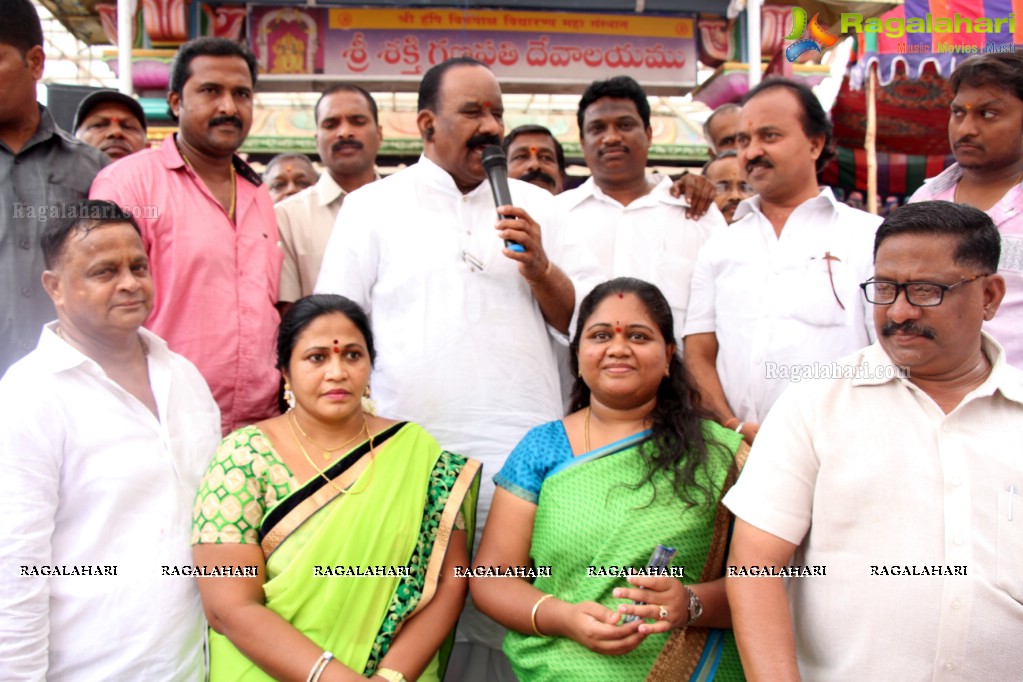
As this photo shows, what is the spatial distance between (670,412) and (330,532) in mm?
1086

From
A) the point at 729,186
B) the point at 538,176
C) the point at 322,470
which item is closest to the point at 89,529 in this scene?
the point at 322,470

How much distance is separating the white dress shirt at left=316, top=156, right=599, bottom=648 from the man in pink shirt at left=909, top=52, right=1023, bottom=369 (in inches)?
57.4

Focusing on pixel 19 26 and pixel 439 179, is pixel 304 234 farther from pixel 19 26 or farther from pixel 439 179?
pixel 19 26

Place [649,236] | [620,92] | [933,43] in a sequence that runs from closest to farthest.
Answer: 1. [649,236]
2. [620,92]
3. [933,43]

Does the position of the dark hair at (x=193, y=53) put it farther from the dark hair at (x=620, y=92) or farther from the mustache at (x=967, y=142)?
the mustache at (x=967, y=142)

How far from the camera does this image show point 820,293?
2.92 m

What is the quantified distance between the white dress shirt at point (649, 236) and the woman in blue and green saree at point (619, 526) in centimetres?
88

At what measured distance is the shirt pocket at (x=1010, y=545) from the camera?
1970mm

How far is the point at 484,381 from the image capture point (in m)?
2.93

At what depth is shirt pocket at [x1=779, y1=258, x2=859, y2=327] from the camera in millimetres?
2900

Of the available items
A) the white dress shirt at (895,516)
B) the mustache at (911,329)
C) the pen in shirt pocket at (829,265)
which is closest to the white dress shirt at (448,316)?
the pen in shirt pocket at (829,265)

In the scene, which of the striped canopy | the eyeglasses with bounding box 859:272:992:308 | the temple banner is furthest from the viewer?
the temple banner

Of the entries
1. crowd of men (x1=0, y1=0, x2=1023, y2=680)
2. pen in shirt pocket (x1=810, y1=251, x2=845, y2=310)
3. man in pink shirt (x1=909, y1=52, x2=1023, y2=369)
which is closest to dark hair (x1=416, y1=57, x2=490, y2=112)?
crowd of men (x1=0, y1=0, x2=1023, y2=680)

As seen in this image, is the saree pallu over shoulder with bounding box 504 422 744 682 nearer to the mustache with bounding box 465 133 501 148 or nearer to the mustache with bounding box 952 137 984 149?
the mustache with bounding box 465 133 501 148
